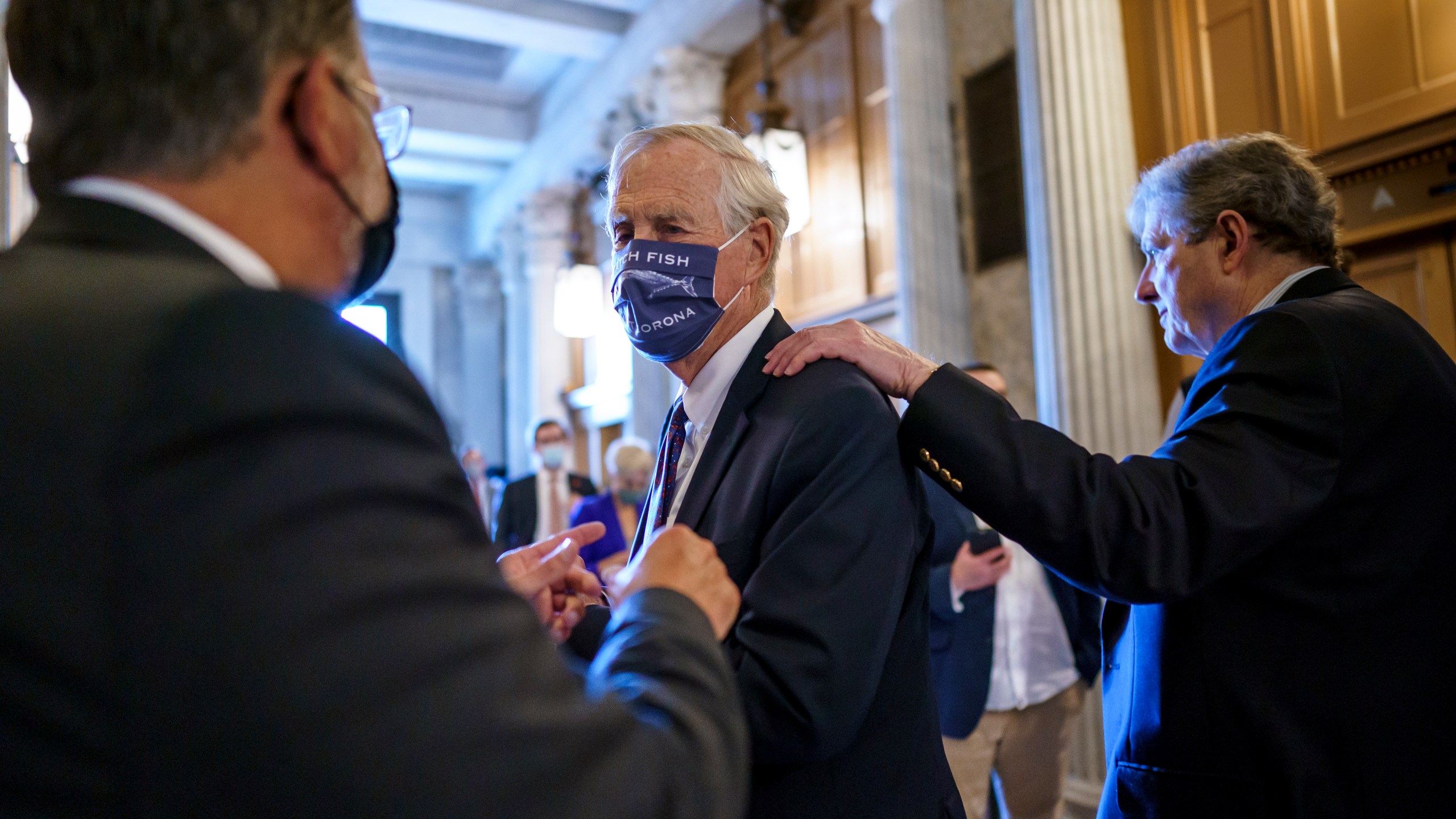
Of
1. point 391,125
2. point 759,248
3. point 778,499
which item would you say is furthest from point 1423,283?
point 391,125

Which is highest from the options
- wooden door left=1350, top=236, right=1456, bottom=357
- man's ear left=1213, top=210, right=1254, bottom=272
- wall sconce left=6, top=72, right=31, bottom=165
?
wall sconce left=6, top=72, right=31, bottom=165

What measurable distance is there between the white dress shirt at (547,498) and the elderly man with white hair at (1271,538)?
18.3ft

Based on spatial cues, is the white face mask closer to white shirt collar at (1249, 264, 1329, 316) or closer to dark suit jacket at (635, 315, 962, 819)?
dark suit jacket at (635, 315, 962, 819)

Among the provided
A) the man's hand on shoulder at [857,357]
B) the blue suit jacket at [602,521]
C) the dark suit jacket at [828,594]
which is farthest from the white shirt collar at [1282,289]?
the blue suit jacket at [602,521]

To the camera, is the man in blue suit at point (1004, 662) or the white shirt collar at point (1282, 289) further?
the man in blue suit at point (1004, 662)

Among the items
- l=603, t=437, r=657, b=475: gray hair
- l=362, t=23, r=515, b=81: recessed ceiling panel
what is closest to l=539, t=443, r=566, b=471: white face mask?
l=603, t=437, r=657, b=475: gray hair

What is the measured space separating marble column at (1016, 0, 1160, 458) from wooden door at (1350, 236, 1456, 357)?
95cm

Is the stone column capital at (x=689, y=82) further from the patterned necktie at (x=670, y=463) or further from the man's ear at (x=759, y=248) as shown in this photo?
the patterned necktie at (x=670, y=463)

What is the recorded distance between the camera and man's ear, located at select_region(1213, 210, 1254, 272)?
68.3 inches

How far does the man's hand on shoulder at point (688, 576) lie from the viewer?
2.99ft

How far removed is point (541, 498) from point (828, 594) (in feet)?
19.4

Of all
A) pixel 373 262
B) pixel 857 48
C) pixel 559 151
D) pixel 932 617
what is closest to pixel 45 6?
pixel 373 262

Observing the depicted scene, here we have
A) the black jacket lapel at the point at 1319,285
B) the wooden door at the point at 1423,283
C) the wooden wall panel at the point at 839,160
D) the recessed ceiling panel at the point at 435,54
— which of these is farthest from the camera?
the recessed ceiling panel at the point at 435,54

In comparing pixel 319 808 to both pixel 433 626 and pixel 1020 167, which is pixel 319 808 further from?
pixel 1020 167
